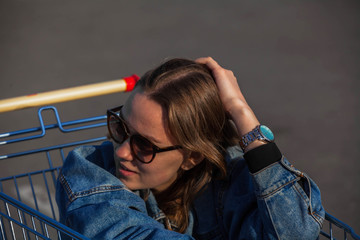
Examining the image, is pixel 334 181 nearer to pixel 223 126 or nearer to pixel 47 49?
pixel 223 126

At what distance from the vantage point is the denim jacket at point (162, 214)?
1.56m

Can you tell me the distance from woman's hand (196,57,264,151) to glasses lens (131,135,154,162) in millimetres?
324

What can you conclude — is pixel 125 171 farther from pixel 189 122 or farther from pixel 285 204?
pixel 285 204

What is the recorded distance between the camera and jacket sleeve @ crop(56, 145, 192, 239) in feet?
5.08

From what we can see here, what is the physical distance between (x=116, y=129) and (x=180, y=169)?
12.3 inches

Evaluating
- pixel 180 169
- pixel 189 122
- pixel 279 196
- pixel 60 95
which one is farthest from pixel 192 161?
pixel 60 95

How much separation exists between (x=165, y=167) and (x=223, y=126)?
0.93 feet

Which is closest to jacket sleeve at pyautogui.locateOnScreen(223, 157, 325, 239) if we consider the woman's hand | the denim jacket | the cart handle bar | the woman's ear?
the denim jacket

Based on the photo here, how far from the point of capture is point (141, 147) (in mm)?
1666

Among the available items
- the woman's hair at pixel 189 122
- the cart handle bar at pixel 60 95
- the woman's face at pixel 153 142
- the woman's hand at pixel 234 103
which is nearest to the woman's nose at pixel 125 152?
the woman's face at pixel 153 142

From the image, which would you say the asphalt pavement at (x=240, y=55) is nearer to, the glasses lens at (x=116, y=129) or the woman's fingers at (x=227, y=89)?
the woman's fingers at (x=227, y=89)

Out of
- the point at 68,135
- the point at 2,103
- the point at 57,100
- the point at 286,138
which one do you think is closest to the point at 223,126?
the point at 57,100

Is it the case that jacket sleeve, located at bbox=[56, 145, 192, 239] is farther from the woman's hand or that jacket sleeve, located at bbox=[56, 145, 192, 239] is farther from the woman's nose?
the woman's hand

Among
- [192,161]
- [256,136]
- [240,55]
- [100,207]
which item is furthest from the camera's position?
[240,55]
